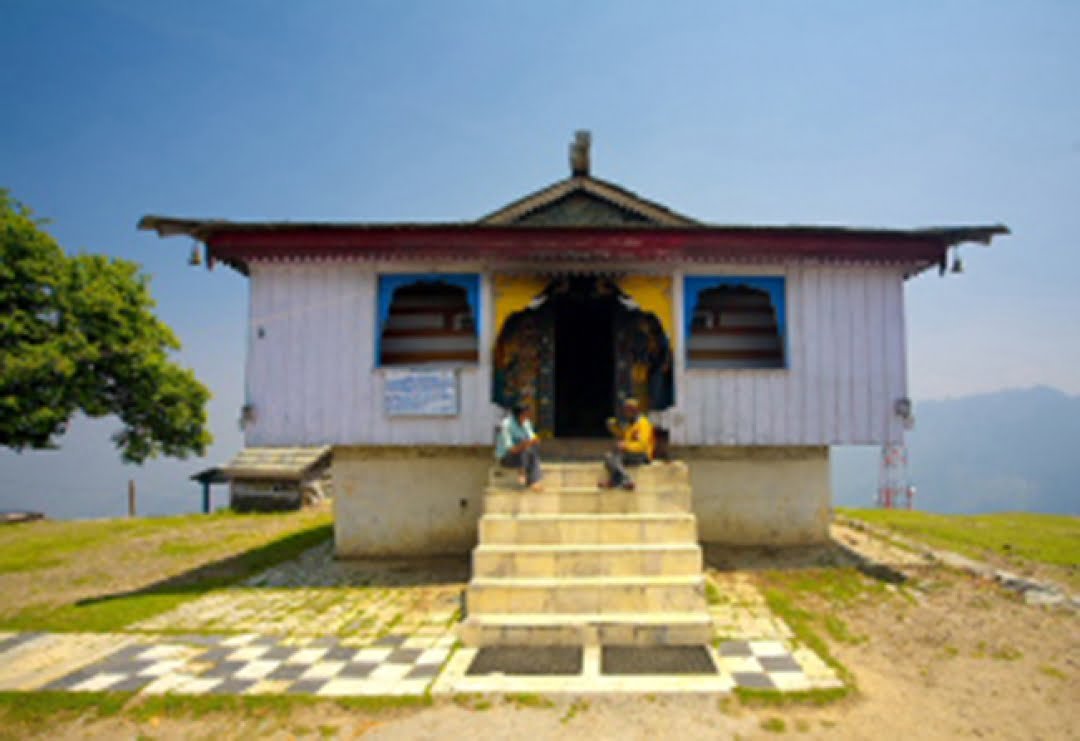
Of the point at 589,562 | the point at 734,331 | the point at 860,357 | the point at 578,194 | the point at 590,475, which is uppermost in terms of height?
the point at 578,194

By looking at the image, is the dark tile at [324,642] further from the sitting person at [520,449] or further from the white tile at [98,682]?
the sitting person at [520,449]

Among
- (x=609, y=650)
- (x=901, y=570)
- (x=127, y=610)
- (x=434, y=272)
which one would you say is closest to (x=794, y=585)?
(x=901, y=570)

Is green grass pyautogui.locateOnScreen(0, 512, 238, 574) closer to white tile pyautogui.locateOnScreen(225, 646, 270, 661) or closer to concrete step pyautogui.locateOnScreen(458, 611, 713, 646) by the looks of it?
white tile pyautogui.locateOnScreen(225, 646, 270, 661)

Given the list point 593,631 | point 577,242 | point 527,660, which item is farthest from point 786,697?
point 577,242

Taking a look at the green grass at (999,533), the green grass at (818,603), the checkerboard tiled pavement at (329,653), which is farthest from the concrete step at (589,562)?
the green grass at (999,533)

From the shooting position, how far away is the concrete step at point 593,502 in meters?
8.17

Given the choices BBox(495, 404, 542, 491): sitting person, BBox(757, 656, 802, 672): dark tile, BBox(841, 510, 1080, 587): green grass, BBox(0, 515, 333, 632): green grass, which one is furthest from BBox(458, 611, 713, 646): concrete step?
BBox(841, 510, 1080, 587): green grass

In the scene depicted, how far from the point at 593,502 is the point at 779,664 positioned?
3.16 m

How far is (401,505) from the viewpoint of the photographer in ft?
35.7

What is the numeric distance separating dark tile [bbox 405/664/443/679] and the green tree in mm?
19037

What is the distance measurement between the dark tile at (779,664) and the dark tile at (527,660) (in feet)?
6.66

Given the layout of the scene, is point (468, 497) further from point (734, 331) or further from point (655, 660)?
point (734, 331)

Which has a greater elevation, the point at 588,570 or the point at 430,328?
the point at 430,328

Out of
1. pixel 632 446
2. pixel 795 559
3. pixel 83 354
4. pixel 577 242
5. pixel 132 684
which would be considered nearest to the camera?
pixel 132 684
